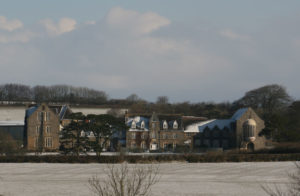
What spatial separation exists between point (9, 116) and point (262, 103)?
5831 cm

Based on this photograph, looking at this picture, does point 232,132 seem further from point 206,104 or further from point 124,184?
point 124,184

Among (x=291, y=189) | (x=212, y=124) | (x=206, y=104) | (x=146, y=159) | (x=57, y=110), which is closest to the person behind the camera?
(x=291, y=189)

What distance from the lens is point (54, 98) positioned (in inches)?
5615

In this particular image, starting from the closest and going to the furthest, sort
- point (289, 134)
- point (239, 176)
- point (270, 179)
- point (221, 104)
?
point (270, 179) → point (239, 176) → point (289, 134) → point (221, 104)

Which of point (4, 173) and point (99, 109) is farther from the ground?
point (99, 109)

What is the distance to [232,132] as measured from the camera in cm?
8600

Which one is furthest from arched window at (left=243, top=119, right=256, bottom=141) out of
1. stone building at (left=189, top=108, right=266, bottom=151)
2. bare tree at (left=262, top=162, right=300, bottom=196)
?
bare tree at (left=262, top=162, right=300, bottom=196)

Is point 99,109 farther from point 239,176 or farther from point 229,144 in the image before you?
point 239,176

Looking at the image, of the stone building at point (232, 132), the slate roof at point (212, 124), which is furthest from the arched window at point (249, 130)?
the slate roof at point (212, 124)

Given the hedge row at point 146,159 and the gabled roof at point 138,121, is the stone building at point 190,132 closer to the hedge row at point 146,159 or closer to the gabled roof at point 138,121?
the gabled roof at point 138,121

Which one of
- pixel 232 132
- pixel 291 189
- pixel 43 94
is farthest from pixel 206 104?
pixel 291 189

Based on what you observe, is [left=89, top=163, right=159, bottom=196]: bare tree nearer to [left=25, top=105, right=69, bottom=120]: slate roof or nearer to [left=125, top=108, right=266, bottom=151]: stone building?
[left=125, top=108, right=266, bottom=151]: stone building

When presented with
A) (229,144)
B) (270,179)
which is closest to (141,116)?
(229,144)

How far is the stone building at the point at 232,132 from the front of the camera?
8206 cm
